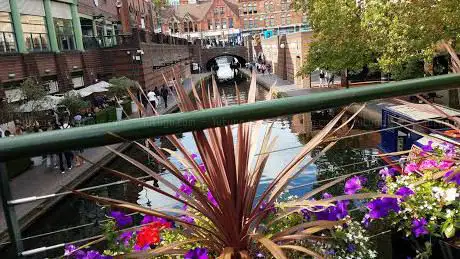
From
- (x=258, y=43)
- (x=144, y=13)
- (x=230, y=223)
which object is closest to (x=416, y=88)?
(x=230, y=223)

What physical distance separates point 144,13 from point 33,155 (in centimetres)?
6109

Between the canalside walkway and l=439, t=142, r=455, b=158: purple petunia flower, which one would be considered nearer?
l=439, t=142, r=455, b=158: purple petunia flower

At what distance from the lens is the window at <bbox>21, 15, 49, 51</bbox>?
841 inches

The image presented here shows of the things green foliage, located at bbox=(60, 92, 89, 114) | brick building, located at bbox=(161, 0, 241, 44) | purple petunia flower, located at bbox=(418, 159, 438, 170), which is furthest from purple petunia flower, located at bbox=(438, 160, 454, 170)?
brick building, located at bbox=(161, 0, 241, 44)

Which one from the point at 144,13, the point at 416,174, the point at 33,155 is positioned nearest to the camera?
the point at 33,155

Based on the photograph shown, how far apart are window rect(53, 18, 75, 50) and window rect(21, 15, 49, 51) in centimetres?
143

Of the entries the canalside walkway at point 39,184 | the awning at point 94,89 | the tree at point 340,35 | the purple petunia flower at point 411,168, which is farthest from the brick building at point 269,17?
the purple petunia flower at point 411,168

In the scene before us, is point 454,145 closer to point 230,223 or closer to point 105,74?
point 230,223

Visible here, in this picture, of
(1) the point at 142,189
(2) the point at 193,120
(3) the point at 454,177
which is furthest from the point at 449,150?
(1) the point at 142,189

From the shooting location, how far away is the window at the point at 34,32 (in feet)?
70.1

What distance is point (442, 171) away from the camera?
2.00 meters

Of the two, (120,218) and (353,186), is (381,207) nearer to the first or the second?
(353,186)

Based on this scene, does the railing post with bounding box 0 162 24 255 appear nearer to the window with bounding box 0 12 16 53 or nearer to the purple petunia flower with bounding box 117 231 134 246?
the purple petunia flower with bounding box 117 231 134 246

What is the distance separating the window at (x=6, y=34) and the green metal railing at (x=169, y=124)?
2049 cm
